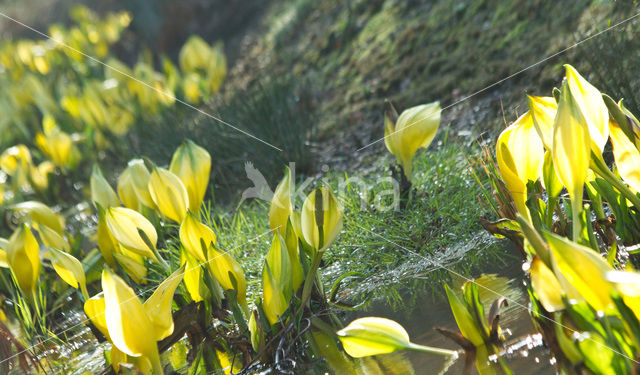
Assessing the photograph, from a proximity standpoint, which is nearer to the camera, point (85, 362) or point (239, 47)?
point (85, 362)

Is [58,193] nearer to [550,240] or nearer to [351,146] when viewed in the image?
[351,146]

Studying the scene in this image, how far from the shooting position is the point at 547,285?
35.5 inches

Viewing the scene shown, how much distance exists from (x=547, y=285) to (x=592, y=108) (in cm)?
31

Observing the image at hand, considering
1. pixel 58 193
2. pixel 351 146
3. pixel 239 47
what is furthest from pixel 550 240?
pixel 239 47

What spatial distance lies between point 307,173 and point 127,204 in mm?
1152

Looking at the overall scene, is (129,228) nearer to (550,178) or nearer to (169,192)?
(169,192)

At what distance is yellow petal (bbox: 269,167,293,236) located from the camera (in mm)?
1370

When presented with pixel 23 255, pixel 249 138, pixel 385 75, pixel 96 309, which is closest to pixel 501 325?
pixel 96 309

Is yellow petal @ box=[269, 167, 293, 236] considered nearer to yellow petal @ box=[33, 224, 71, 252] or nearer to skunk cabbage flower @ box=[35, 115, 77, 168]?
yellow petal @ box=[33, 224, 71, 252]

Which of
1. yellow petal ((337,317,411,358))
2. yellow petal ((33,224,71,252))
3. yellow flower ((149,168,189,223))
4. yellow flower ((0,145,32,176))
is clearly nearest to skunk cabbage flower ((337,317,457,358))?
yellow petal ((337,317,411,358))

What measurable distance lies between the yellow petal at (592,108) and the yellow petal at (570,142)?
69mm

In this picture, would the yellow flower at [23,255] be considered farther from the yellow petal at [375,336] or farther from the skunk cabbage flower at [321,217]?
the yellow petal at [375,336]

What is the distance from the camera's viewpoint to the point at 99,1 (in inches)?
407

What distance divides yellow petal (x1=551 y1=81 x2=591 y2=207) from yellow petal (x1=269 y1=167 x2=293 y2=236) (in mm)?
580
